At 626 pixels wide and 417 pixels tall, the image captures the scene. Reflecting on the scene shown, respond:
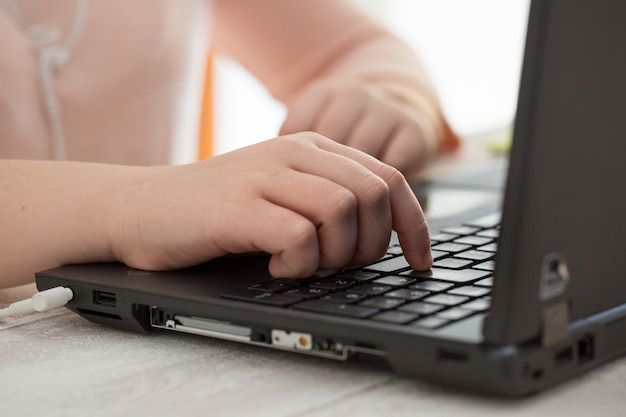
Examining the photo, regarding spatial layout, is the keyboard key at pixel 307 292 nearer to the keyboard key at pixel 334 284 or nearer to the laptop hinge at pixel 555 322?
the keyboard key at pixel 334 284

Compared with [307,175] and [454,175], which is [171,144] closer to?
[454,175]

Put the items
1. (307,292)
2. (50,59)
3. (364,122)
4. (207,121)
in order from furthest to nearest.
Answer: (207,121) → (50,59) → (364,122) → (307,292)

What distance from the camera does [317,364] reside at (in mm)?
474

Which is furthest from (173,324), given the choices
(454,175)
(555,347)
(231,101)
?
(231,101)

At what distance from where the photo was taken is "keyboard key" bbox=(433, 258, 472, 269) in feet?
1.81

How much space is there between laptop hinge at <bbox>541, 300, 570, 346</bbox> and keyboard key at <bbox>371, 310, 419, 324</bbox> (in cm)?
6

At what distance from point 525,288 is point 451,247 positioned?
0.73 feet

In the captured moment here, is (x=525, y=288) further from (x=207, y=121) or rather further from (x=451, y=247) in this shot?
(x=207, y=121)

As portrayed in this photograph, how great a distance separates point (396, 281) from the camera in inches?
20.3

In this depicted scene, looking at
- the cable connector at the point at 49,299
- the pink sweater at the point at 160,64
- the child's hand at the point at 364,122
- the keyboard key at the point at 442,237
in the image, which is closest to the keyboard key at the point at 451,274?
the keyboard key at the point at 442,237

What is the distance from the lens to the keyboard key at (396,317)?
17.0 inches

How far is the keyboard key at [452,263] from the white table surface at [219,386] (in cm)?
11

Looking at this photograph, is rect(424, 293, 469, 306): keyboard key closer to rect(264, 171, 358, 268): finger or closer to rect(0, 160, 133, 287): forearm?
rect(264, 171, 358, 268): finger

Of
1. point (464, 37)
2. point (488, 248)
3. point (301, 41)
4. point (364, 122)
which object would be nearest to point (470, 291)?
point (488, 248)
